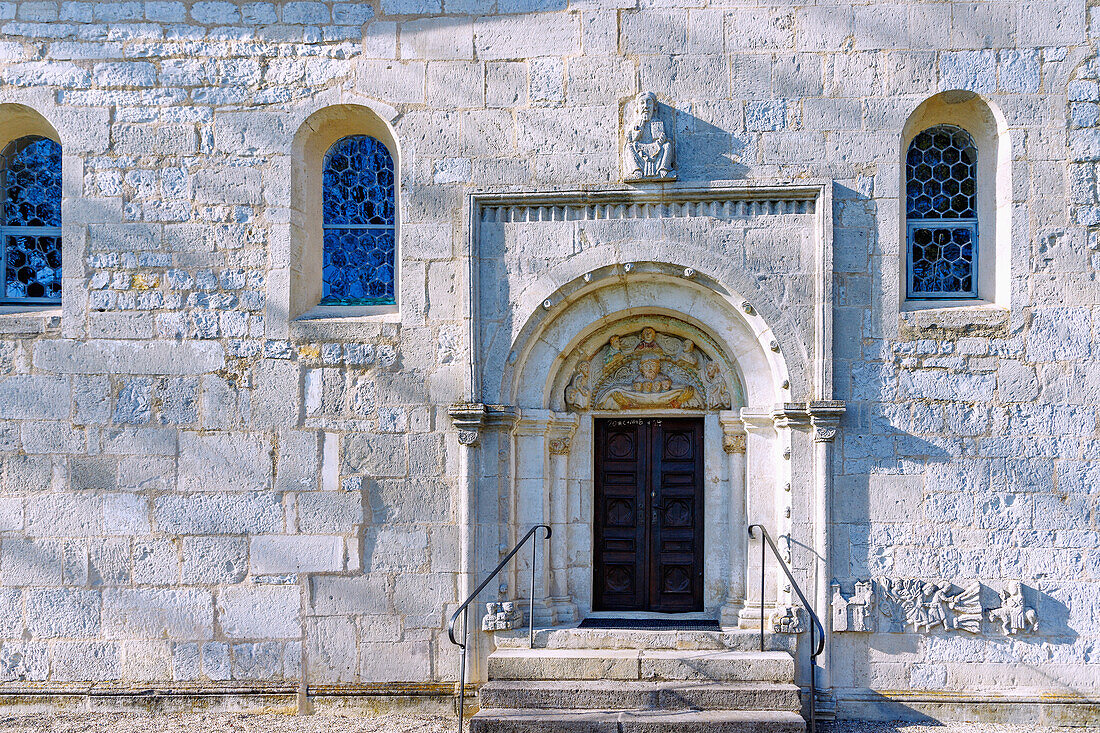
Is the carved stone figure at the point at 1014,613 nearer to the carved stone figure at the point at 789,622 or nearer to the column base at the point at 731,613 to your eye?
the carved stone figure at the point at 789,622

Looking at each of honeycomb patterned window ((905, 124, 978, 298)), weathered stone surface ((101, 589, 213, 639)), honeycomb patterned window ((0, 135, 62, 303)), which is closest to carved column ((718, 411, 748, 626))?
honeycomb patterned window ((905, 124, 978, 298))

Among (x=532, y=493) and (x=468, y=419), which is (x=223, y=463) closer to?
(x=468, y=419)

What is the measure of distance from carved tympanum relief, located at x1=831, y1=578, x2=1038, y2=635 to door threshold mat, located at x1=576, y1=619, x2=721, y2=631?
2.97ft

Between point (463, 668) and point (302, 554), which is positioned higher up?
point (302, 554)

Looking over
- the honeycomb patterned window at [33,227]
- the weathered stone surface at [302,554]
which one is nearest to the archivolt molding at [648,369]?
the weathered stone surface at [302,554]

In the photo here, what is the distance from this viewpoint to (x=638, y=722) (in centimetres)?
545

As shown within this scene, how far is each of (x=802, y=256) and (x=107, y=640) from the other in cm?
557

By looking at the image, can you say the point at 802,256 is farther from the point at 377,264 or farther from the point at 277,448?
the point at 277,448

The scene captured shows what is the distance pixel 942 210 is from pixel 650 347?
2306 mm

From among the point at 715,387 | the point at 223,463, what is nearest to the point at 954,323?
the point at 715,387

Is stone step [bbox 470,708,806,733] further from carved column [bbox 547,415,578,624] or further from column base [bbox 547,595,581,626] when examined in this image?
carved column [bbox 547,415,578,624]

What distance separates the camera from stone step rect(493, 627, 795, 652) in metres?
6.01

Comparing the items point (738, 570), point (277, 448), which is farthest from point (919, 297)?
point (277, 448)

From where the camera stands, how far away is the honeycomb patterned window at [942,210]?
6348mm
